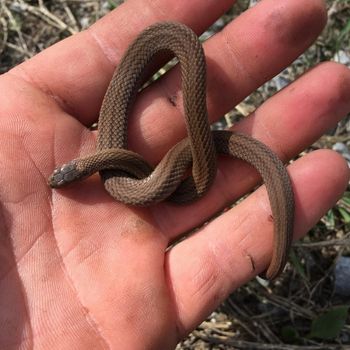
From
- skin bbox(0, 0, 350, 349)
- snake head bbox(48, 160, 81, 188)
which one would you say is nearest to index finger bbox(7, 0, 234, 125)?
skin bbox(0, 0, 350, 349)

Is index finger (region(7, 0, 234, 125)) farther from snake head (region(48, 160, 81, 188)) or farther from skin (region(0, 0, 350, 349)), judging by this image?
snake head (region(48, 160, 81, 188))

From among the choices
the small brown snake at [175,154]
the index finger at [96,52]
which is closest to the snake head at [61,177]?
the small brown snake at [175,154]

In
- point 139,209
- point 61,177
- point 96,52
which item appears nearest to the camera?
point 61,177

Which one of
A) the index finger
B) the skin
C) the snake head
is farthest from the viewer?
the index finger

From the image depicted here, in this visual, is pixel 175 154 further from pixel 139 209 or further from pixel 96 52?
pixel 96 52

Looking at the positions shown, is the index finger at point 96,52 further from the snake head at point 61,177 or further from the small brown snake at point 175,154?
the snake head at point 61,177

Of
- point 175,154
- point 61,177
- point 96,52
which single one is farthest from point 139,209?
point 96,52

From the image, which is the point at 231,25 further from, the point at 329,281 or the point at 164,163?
the point at 329,281
